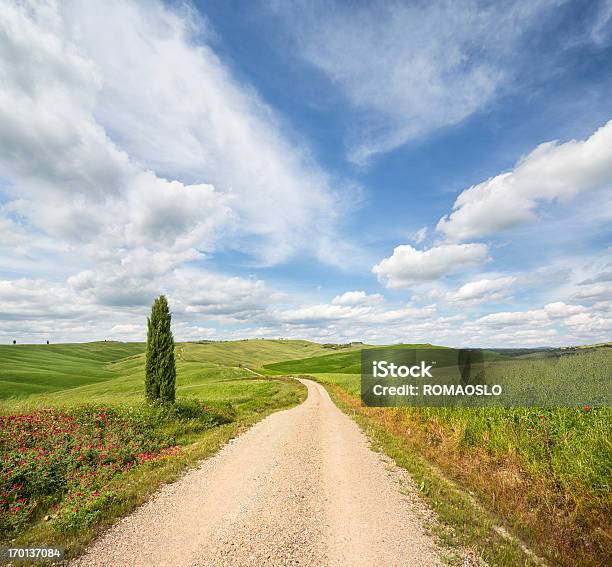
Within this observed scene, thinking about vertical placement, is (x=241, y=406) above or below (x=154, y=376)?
below

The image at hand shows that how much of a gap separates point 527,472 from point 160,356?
19810 millimetres

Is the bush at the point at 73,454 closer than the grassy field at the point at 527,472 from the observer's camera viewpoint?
No

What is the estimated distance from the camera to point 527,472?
974 cm

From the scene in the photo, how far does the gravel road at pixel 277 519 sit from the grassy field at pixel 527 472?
1147 millimetres

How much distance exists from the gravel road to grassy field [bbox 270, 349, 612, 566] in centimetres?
115

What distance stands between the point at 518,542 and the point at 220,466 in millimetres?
8437

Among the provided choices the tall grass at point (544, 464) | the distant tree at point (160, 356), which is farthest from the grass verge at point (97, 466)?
the tall grass at point (544, 464)

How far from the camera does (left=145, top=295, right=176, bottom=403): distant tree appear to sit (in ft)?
68.9

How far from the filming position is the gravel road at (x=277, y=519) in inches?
242

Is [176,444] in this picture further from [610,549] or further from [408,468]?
[610,549]

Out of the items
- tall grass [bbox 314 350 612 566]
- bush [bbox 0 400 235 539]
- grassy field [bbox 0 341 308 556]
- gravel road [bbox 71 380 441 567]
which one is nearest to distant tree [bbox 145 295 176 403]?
grassy field [bbox 0 341 308 556]

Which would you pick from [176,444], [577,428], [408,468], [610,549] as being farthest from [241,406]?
[610,549]

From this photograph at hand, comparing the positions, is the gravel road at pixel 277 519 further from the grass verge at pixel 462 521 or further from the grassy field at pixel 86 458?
the grassy field at pixel 86 458

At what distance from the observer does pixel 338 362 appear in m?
108
